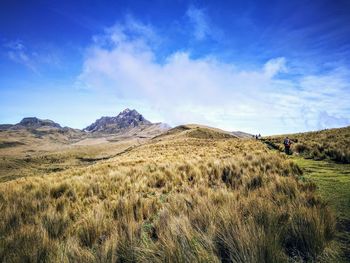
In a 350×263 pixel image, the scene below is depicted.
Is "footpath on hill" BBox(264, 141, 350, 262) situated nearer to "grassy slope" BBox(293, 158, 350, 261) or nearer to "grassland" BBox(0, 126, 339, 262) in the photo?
"grassy slope" BBox(293, 158, 350, 261)

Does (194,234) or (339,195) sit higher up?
(339,195)

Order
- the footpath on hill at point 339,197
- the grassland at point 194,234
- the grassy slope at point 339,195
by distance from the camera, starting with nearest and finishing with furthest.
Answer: the grassland at point 194,234, the footpath on hill at point 339,197, the grassy slope at point 339,195

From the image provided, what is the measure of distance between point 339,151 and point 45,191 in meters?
14.2

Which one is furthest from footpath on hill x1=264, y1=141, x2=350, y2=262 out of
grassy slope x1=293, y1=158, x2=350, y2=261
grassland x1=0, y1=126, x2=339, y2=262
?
grassland x1=0, y1=126, x2=339, y2=262

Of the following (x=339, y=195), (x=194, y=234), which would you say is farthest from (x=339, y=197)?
(x=194, y=234)

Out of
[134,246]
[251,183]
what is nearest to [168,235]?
[134,246]

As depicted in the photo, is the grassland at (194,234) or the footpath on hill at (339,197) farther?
the footpath on hill at (339,197)

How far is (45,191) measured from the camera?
365 inches

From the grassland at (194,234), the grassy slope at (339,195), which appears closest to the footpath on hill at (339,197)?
the grassy slope at (339,195)

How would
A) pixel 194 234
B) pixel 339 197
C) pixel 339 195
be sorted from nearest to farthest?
pixel 194 234, pixel 339 197, pixel 339 195

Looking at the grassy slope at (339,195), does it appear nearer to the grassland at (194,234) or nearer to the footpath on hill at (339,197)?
the footpath on hill at (339,197)

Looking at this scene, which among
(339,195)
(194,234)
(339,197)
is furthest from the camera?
(339,195)

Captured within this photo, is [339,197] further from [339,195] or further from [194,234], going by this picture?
[194,234]

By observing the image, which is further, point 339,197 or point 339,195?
point 339,195
